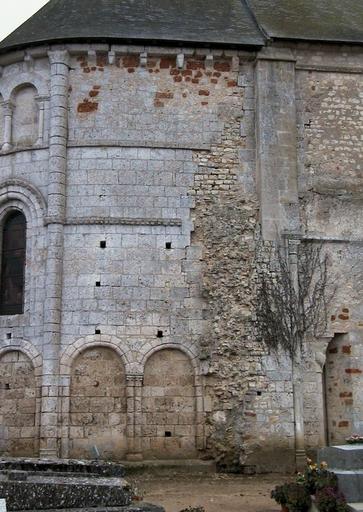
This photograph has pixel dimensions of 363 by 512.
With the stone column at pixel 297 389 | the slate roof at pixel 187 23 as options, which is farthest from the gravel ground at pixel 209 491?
the slate roof at pixel 187 23

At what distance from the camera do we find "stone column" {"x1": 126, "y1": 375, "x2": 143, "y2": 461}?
496 inches

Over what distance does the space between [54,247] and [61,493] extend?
8139 millimetres

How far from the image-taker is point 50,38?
45.8ft

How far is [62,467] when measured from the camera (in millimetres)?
6898

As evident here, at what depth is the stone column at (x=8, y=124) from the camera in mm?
14305

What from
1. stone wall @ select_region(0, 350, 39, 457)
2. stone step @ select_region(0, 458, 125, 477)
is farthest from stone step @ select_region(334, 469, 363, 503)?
stone wall @ select_region(0, 350, 39, 457)

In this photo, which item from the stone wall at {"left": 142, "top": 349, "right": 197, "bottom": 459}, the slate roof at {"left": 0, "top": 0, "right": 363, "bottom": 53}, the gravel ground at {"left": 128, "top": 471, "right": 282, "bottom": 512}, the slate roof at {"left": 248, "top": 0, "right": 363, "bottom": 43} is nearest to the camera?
the gravel ground at {"left": 128, "top": 471, "right": 282, "bottom": 512}

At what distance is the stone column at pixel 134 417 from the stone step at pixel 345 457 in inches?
203

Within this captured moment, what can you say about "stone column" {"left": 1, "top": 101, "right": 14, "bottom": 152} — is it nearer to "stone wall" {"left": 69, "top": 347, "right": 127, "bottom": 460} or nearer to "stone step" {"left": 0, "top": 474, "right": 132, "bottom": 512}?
"stone wall" {"left": 69, "top": 347, "right": 127, "bottom": 460}

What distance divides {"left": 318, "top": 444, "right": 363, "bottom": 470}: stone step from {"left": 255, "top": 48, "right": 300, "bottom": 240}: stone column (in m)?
6.17

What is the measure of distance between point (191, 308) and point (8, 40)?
674 cm

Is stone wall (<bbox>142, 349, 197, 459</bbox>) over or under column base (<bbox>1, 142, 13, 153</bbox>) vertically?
under

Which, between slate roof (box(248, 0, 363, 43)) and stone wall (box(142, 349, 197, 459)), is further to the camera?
slate roof (box(248, 0, 363, 43))

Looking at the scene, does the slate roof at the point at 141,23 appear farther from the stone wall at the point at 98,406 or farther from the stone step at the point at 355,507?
the stone step at the point at 355,507
